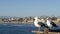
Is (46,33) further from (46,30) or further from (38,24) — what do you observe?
(38,24)

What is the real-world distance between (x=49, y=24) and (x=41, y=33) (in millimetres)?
1495

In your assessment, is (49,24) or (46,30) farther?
(49,24)

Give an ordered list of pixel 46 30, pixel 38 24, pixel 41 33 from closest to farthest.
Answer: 1. pixel 46 30
2. pixel 41 33
3. pixel 38 24

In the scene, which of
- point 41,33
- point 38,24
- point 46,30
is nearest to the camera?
point 46,30

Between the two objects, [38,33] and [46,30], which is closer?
[46,30]

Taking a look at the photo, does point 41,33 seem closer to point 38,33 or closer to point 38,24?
point 38,33

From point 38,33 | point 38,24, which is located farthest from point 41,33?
point 38,24

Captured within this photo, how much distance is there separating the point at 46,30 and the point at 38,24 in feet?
13.1

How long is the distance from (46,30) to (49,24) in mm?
2768

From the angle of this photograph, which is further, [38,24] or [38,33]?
[38,24]

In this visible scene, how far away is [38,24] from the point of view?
23.4 metres

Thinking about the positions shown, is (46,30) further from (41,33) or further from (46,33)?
(41,33)

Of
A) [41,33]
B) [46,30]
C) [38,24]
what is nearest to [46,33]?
[46,30]

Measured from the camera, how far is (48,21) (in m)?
22.3
